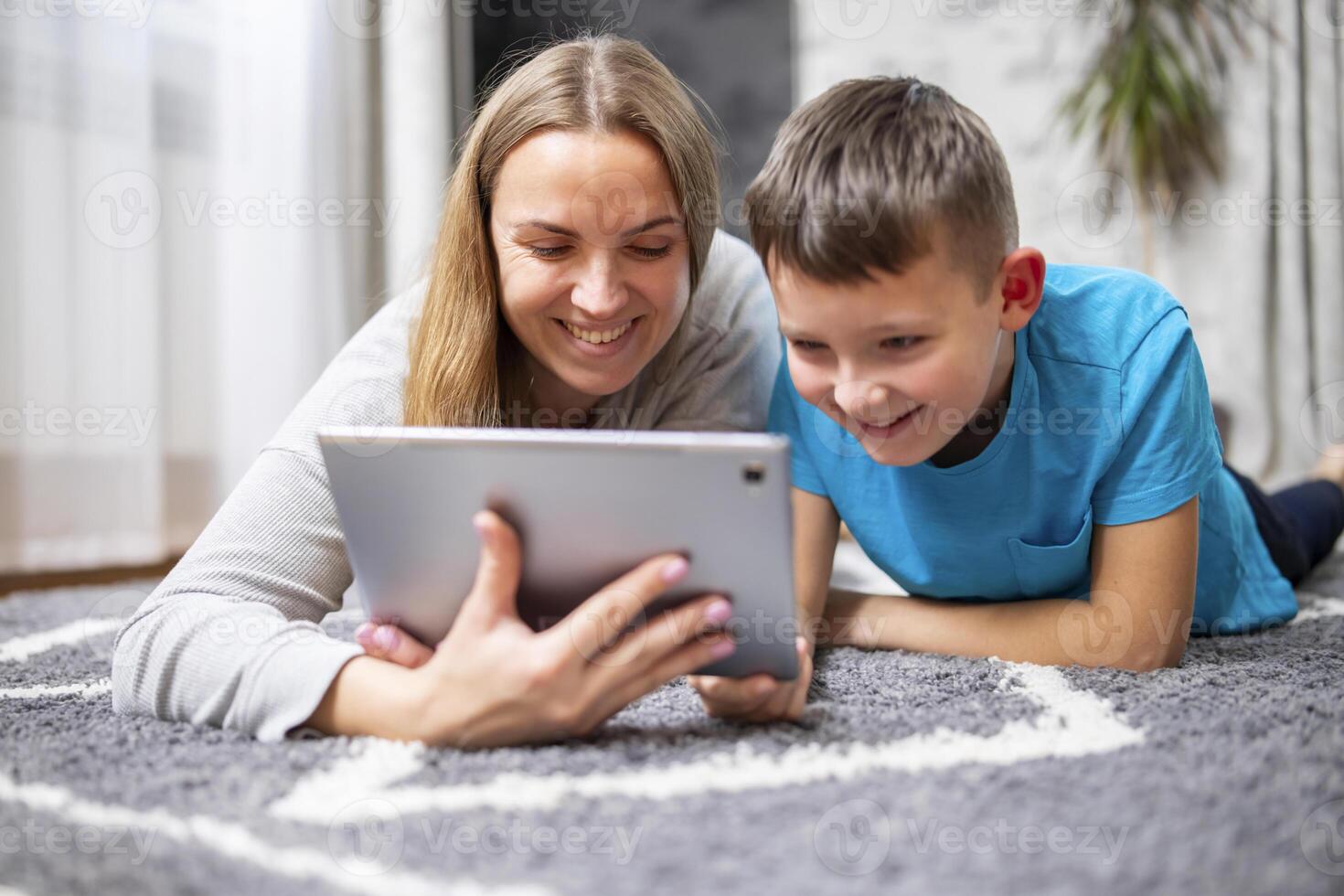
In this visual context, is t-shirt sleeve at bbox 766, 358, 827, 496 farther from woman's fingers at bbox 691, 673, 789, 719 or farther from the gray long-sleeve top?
woman's fingers at bbox 691, 673, 789, 719

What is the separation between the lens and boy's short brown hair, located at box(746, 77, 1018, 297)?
→ 811mm

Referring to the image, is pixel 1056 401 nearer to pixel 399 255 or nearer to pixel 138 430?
pixel 138 430

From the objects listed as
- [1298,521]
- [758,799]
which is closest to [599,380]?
[758,799]

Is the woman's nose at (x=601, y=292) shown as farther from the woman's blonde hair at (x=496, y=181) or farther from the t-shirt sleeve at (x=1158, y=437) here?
the t-shirt sleeve at (x=1158, y=437)

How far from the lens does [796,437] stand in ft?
3.53

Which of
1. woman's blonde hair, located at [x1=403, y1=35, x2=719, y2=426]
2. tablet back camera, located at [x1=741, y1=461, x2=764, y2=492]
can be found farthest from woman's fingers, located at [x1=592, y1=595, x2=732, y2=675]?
woman's blonde hair, located at [x1=403, y1=35, x2=719, y2=426]

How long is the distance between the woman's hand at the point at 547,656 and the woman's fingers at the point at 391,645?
76 millimetres

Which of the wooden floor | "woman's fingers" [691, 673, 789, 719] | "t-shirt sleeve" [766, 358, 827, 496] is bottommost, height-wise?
the wooden floor

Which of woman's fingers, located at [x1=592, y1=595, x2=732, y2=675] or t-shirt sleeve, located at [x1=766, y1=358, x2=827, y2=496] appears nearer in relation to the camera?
woman's fingers, located at [x1=592, y1=595, x2=732, y2=675]

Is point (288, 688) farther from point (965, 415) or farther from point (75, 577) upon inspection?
point (75, 577)

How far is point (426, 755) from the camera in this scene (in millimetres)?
737

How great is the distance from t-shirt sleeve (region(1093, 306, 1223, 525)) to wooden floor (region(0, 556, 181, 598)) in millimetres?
1480

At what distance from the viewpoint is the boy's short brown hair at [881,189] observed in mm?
811

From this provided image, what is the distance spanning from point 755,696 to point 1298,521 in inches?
45.1
